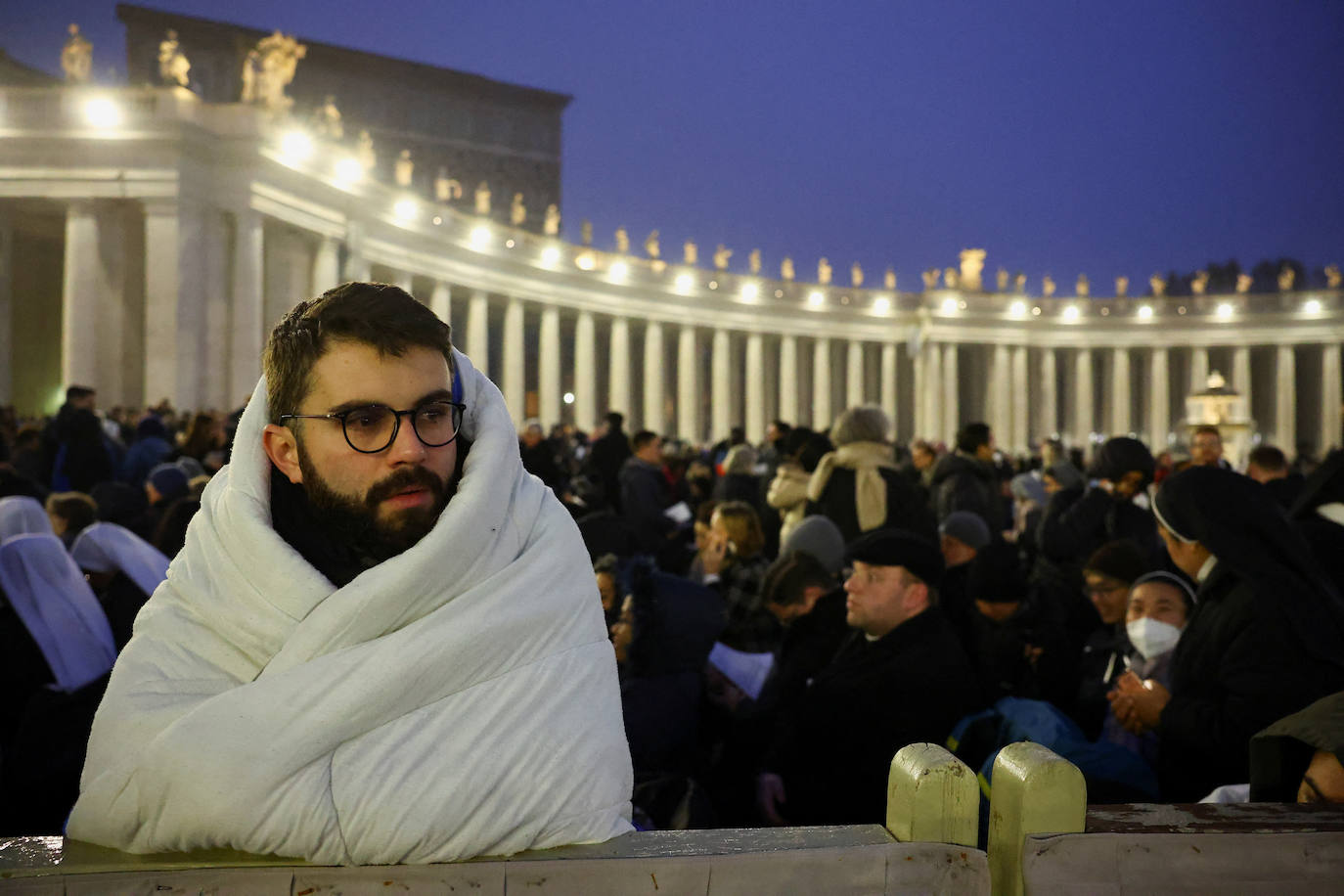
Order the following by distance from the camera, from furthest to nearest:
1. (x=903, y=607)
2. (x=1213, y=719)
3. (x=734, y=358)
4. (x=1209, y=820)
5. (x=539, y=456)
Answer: (x=734, y=358), (x=539, y=456), (x=903, y=607), (x=1213, y=719), (x=1209, y=820)

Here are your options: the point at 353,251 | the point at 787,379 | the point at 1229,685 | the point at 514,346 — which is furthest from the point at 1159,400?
the point at 1229,685

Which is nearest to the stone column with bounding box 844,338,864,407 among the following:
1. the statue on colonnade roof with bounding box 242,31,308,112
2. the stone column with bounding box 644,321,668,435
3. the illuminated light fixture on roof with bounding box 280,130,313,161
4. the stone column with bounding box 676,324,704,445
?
the stone column with bounding box 676,324,704,445

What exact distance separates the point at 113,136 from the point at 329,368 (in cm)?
3791

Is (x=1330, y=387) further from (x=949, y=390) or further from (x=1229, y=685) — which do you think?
(x=1229, y=685)

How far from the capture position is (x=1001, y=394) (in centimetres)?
8475

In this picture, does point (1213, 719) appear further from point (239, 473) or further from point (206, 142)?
point (206, 142)

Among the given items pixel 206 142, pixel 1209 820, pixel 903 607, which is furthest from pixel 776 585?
pixel 206 142

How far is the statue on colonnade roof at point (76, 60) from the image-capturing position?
37.8 m

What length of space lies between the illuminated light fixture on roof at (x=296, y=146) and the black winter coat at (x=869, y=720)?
126ft

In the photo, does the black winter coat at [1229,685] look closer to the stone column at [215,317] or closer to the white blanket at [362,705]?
the white blanket at [362,705]

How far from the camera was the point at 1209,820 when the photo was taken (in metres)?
2.79

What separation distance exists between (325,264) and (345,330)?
44408 mm

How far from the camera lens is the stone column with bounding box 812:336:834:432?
76.2 meters

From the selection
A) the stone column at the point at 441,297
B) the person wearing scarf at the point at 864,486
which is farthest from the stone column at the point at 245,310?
the person wearing scarf at the point at 864,486
